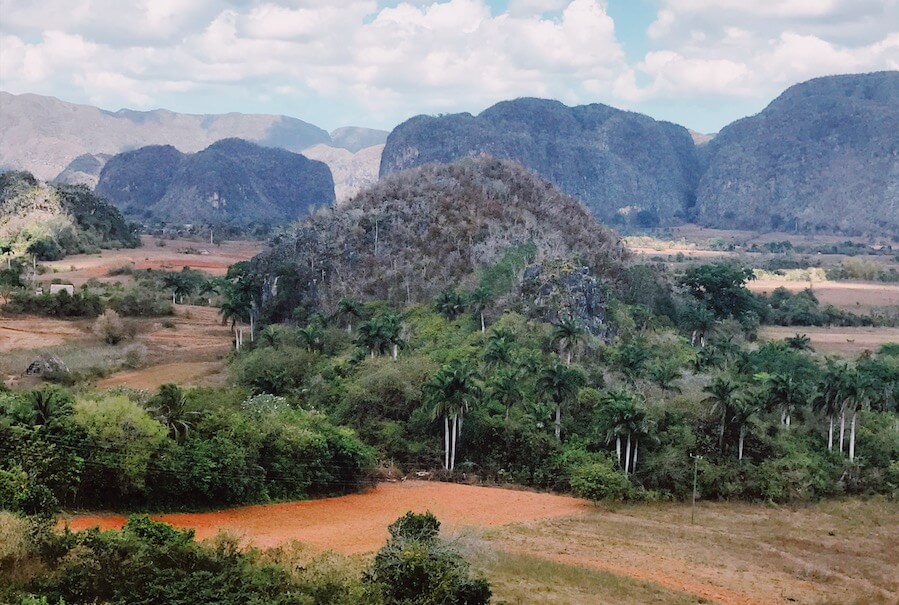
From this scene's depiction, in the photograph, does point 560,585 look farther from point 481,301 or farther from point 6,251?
point 6,251

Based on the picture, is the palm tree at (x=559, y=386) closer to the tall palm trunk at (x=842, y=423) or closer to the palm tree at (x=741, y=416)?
the palm tree at (x=741, y=416)

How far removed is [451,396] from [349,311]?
2080 cm

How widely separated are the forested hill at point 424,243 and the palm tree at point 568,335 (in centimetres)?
1019

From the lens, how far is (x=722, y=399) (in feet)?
147

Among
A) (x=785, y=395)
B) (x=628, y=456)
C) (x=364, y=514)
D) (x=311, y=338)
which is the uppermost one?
(x=311, y=338)

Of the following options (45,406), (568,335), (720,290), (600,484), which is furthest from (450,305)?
(45,406)

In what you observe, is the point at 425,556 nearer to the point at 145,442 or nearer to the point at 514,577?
the point at 514,577

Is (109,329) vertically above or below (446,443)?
above

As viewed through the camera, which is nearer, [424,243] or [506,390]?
[506,390]

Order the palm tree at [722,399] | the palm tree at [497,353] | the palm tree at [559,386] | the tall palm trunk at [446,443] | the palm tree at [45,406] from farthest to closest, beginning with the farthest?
the palm tree at [497,353], the palm tree at [559,386], the tall palm trunk at [446,443], the palm tree at [722,399], the palm tree at [45,406]

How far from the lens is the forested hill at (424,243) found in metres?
71.7

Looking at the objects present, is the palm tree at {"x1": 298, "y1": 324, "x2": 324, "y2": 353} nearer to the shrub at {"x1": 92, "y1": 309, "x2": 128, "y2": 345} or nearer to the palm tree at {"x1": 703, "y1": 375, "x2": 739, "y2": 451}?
the shrub at {"x1": 92, "y1": 309, "x2": 128, "y2": 345}

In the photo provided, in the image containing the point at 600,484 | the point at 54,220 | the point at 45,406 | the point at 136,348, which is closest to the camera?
the point at 45,406

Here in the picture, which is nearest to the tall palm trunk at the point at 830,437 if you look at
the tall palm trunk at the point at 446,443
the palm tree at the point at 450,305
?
the tall palm trunk at the point at 446,443
